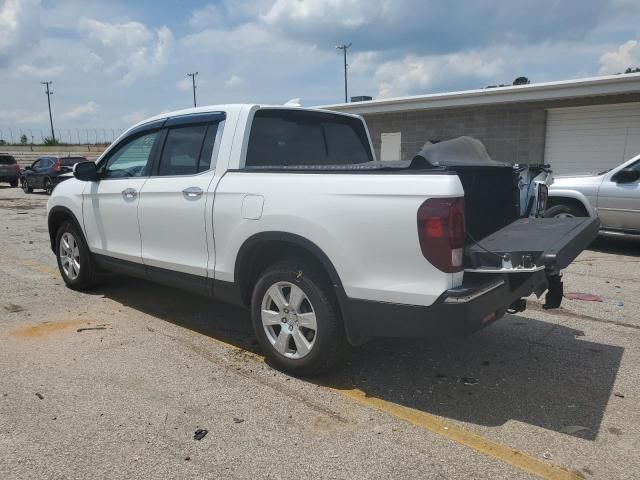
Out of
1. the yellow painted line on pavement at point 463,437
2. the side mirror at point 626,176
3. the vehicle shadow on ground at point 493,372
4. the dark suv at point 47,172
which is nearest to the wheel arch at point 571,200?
the side mirror at point 626,176

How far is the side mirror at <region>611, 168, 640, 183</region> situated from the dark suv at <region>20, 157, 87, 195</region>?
63.4 feet

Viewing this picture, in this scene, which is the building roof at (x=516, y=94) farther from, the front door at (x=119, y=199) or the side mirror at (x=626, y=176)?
the front door at (x=119, y=199)

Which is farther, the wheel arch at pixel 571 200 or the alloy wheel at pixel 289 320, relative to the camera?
the wheel arch at pixel 571 200

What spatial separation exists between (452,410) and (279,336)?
129 centimetres

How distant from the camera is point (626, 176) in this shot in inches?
332

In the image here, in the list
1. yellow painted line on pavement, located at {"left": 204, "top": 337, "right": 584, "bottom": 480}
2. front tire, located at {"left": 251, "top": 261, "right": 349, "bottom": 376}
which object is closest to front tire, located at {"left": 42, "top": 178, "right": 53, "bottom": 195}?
front tire, located at {"left": 251, "top": 261, "right": 349, "bottom": 376}

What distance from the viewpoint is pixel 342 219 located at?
3.33m

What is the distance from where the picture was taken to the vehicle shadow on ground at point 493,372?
3387 millimetres

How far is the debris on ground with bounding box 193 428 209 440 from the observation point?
10.2 feet

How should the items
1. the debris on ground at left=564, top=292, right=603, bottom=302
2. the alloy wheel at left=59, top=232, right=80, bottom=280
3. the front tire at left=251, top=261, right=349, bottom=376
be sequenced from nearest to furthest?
the front tire at left=251, top=261, right=349, bottom=376, the debris on ground at left=564, top=292, right=603, bottom=302, the alloy wheel at left=59, top=232, right=80, bottom=280


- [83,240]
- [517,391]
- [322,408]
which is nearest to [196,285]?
[322,408]

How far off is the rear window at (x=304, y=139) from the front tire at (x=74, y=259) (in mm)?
2749

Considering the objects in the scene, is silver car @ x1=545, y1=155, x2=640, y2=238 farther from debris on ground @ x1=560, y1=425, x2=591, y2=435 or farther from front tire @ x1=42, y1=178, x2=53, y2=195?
front tire @ x1=42, y1=178, x2=53, y2=195

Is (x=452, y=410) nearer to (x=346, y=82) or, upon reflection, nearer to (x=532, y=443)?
(x=532, y=443)
